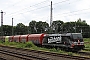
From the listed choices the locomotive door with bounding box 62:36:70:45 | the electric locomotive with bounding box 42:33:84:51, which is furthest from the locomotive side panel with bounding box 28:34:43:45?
the locomotive door with bounding box 62:36:70:45

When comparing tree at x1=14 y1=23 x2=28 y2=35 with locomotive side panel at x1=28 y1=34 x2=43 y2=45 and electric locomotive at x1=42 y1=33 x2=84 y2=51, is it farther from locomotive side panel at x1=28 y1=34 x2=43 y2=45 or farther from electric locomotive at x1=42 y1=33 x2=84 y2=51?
electric locomotive at x1=42 y1=33 x2=84 y2=51

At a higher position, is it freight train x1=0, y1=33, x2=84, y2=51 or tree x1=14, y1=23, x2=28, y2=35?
tree x1=14, y1=23, x2=28, y2=35

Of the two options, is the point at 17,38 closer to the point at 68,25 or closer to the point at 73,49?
the point at 73,49

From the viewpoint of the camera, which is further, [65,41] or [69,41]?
[65,41]

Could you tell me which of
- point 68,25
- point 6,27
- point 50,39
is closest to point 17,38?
point 50,39

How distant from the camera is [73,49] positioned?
2466 centimetres

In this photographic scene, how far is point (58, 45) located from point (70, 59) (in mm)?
11209

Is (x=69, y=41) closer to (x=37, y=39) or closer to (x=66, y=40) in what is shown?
(x=66, y=40)

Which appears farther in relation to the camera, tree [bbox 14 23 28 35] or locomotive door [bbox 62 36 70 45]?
tree [bbox 14 23 28 35]

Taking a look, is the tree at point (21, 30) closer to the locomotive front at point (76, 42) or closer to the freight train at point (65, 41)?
the freight train at point (65, 41)

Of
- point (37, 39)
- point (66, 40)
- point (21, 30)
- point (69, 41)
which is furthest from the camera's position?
point (21, 30)

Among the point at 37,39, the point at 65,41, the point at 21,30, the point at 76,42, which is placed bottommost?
the point at 76,42

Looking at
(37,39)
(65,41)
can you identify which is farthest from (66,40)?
(37,39)

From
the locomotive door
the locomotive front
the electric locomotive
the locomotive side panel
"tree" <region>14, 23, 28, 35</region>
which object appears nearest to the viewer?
the locomotive front
